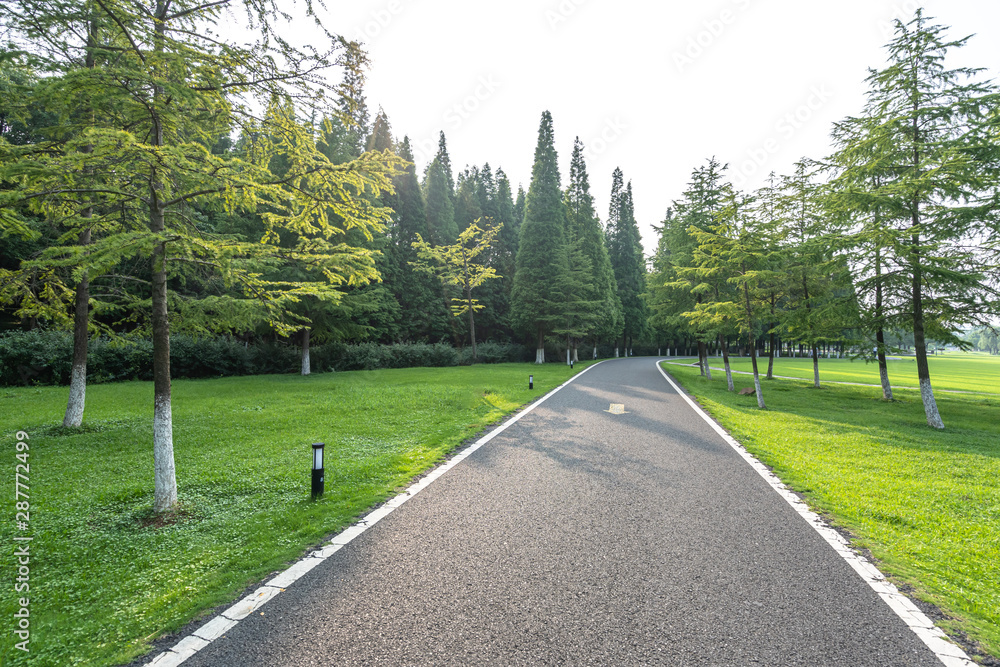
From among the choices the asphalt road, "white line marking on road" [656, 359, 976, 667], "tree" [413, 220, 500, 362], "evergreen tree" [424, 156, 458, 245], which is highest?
"evergreen tree" [424, 156, 458, 245]

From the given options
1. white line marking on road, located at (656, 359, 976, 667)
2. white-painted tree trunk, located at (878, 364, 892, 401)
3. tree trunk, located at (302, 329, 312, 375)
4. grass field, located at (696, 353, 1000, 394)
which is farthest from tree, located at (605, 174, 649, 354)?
white line marking on road, located at (656, 359, 976, 667)

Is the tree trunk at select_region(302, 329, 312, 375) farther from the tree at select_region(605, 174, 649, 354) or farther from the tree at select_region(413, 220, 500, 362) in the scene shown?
the tree at select_region(605, 174, 649, 354)

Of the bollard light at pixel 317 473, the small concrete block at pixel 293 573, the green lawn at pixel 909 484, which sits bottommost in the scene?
the green lawn at pixel 909 484

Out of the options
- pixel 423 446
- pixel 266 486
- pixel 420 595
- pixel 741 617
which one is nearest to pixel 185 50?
pixel 266 486

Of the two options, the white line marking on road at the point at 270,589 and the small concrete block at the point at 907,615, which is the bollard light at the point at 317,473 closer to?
the white line marking on road at the point at 270,589

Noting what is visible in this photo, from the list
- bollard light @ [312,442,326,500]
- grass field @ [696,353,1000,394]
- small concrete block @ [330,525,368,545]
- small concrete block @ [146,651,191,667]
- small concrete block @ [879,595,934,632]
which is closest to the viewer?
small concrete block @ [146,651,191,667]

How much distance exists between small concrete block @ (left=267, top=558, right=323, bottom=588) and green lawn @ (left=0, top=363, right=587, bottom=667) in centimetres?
17

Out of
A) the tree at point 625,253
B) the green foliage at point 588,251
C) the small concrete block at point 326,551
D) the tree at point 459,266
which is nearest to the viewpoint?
the small concrete block at point 326,551

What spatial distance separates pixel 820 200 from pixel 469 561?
15083mm

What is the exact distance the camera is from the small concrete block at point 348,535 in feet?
12.9

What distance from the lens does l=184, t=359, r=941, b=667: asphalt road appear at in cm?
249

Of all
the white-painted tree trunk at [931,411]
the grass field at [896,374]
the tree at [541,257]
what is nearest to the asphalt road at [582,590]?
the white-painted tree trunk at [931,411]

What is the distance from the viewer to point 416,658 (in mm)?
2418

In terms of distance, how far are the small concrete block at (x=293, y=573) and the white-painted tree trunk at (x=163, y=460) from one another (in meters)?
2.40
